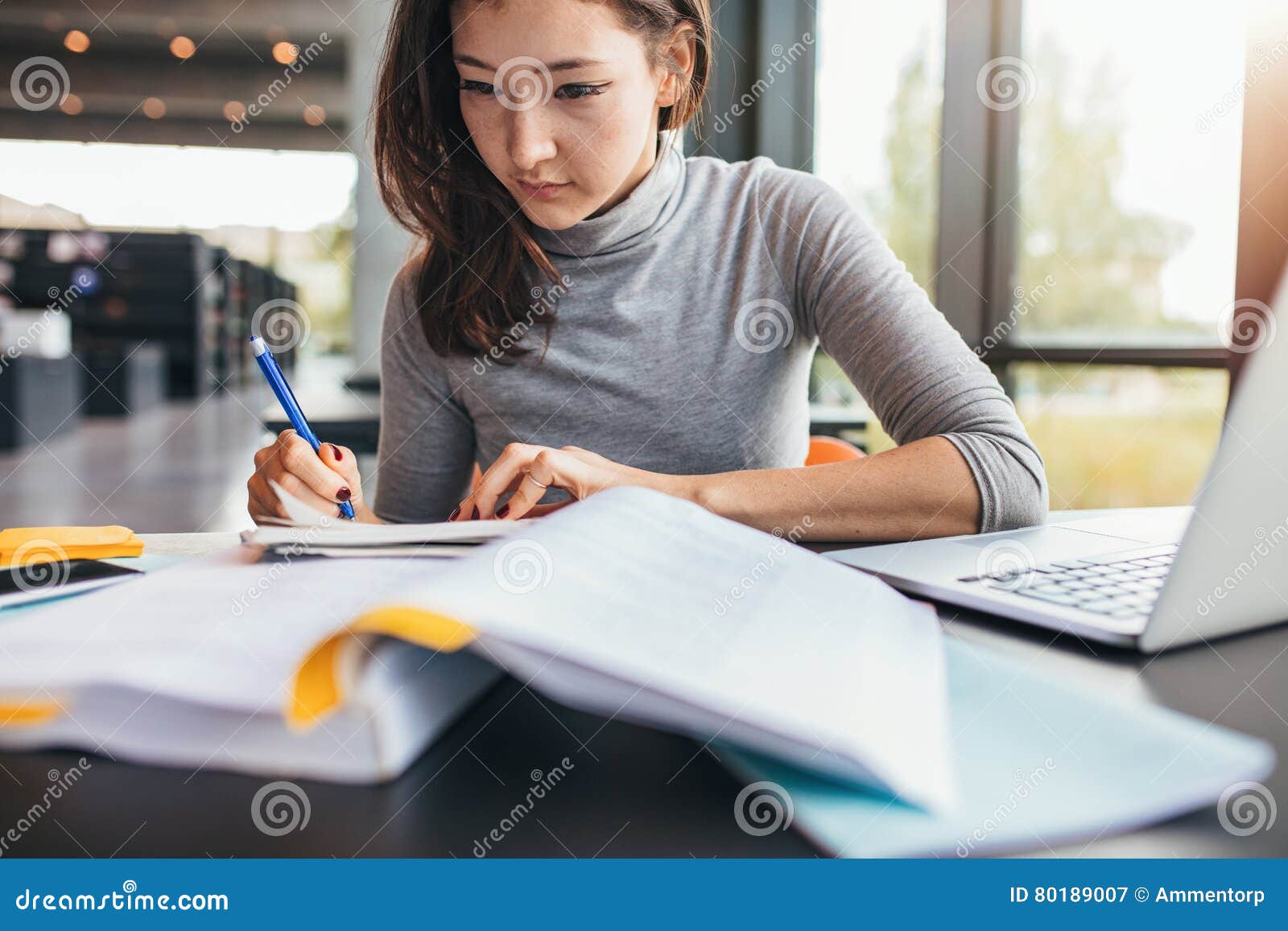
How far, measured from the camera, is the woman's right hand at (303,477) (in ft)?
2.88

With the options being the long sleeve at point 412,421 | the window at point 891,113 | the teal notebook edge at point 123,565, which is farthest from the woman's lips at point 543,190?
the window at point 891,113

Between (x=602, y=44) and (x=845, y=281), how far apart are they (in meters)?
0.38

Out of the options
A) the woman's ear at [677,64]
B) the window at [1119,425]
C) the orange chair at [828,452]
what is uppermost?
the woman's ear at [677,64]

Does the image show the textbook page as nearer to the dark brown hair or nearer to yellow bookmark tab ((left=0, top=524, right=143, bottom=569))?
yellow bookmark tab ((left=0, top=524, right=143, bottom=569))

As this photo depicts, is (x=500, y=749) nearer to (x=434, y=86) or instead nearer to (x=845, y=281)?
(x=845, y=281)

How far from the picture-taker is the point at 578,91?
3.34 feet

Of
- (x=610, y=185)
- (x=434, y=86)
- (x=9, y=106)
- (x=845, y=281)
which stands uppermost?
(x=9, y=106)

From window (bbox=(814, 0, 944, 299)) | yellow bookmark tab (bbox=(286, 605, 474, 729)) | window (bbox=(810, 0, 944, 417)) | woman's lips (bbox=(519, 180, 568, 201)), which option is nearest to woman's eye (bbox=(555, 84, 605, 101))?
woman's lips (bbox=(519, 180, 568, 201))

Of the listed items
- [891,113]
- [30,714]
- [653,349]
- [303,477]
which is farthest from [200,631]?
[891,113]

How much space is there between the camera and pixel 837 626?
42 cm

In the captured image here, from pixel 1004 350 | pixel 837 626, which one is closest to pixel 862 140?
pixel 1004 350

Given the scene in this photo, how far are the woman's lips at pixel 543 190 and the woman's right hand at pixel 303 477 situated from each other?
40 centimetres

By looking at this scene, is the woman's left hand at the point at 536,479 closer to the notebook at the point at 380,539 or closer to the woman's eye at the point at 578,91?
the notebook at the point at 380,539

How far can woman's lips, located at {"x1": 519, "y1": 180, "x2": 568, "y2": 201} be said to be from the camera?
110 cm
